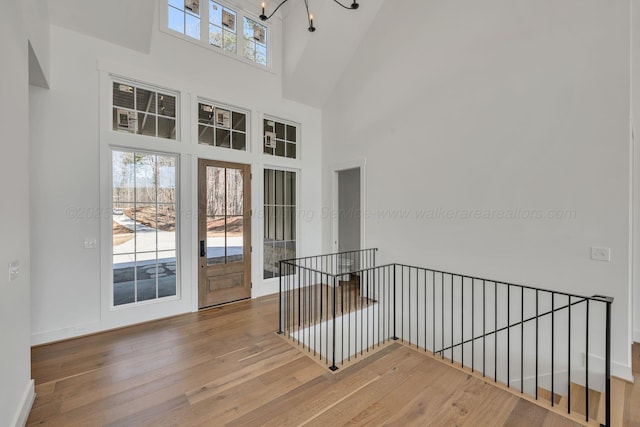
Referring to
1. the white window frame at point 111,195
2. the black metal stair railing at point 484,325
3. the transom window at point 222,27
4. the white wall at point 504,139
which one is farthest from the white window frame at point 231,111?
the black metal stair railing at point 484,325

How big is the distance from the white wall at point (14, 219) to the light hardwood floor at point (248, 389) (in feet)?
1.20

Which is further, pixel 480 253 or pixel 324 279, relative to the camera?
pixel 324 279

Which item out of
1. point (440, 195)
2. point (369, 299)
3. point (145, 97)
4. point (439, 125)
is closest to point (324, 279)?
point (369, 299)

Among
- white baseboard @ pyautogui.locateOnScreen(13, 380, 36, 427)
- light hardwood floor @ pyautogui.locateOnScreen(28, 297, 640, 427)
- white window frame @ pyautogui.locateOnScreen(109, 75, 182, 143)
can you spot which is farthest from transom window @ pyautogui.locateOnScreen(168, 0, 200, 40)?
white baseboard @ pyautogui.locateOnScreen(13, 380, 36, 427)

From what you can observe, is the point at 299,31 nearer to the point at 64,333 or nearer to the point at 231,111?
the point at 231,111

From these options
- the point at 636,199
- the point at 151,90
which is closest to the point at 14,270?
the point at 151,90

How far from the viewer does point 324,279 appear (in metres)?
5.73

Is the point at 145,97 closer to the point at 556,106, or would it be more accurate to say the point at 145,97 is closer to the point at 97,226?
the point at 97,226

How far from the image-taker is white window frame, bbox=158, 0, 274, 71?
3.92 m

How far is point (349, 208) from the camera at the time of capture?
6559 millimetres

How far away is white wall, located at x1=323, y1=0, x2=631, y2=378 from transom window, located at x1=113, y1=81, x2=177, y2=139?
3.06 m

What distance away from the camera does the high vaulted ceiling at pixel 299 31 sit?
327cm

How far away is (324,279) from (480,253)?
3.05 meters

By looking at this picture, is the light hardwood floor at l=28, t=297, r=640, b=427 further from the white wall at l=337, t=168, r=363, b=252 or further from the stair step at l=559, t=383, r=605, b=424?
the white wall at l=337, t=168, r=363, b=252
